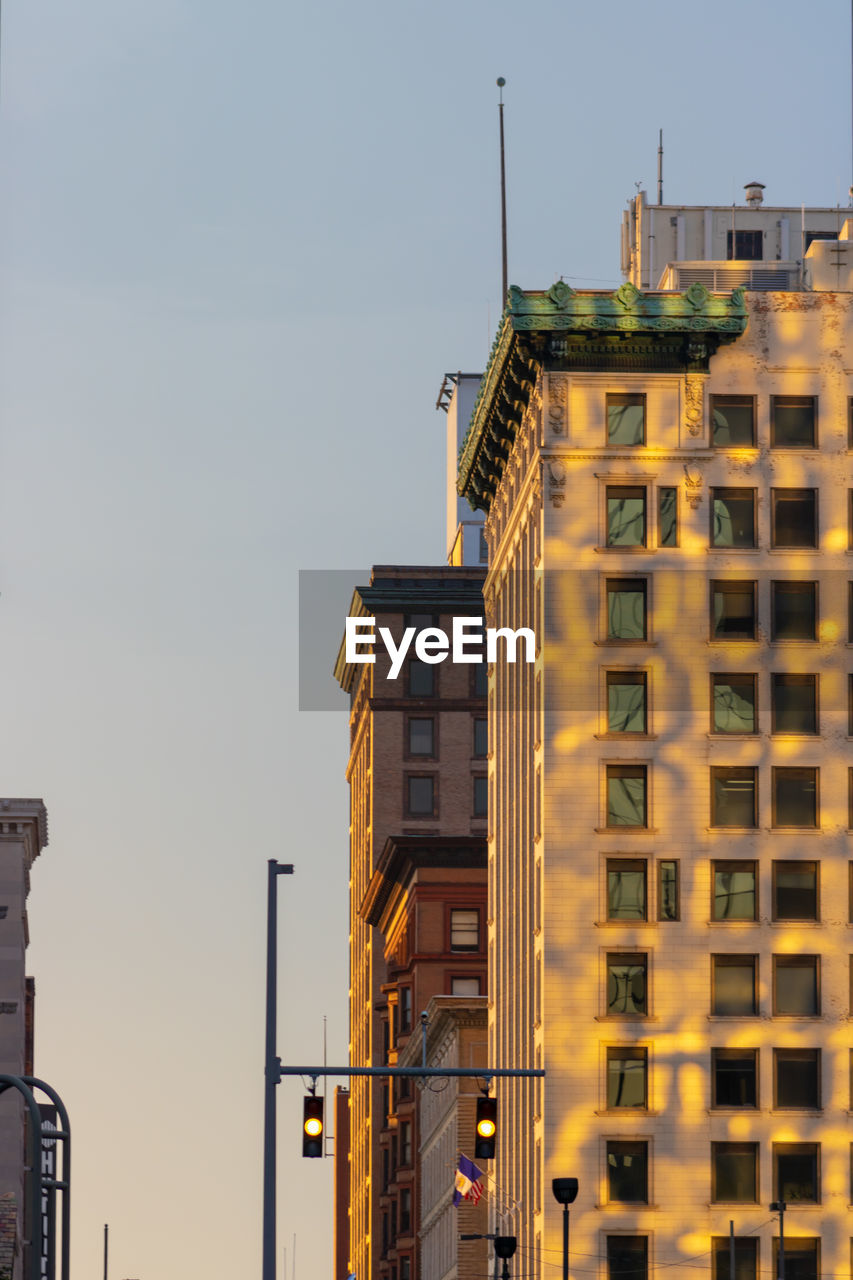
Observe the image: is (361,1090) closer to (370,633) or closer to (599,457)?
(370,633)

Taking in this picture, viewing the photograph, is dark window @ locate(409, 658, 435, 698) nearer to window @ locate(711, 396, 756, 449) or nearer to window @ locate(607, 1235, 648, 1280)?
window @ locate(711, 396, 756, 449)

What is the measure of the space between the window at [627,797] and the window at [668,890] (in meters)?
1.50

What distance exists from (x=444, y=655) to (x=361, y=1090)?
3137cm

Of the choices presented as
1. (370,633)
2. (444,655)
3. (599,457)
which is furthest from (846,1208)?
(370,633)

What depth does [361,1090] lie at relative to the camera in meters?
173

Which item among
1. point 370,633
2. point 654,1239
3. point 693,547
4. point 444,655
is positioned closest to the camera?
point 654,1239

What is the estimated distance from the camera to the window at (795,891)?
84000mm

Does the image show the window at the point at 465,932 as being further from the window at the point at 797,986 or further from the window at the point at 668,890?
the window at the point at 797,986

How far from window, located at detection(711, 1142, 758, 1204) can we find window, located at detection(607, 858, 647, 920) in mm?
7782

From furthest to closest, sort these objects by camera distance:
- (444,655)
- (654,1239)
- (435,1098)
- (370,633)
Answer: (370,633)
(444,655)
(435,1098)
(654,1239)

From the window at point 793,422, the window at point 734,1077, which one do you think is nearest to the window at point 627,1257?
the window at point 734,1077

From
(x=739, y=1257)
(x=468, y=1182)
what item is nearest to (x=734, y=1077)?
(x=739, y=1257)

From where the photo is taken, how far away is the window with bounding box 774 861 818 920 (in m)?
84.0

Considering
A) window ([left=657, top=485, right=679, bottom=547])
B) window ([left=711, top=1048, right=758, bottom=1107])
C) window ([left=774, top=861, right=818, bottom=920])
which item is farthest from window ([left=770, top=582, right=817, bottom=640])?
window ([left=711, top=1048, right=758, bottom=1107])
